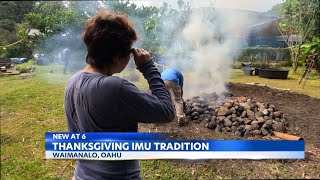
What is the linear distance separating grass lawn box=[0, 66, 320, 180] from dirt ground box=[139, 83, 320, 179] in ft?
0.09

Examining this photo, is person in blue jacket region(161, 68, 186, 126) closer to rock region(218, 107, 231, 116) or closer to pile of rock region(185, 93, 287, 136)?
pile of rock region(185, 93, 287, 136)

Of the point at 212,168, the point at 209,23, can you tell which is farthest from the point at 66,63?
the point at 209,23

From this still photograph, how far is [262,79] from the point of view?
7758mm

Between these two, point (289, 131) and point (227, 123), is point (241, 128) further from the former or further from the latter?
point (289, 131)

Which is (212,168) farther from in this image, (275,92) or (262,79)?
(262,79)

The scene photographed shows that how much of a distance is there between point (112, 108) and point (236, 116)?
3.20 meters

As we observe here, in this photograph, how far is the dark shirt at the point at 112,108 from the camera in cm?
101

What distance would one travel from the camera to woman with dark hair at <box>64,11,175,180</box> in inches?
40.0

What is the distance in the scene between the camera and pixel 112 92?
1007 mm

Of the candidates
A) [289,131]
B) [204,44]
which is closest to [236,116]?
[289,131]

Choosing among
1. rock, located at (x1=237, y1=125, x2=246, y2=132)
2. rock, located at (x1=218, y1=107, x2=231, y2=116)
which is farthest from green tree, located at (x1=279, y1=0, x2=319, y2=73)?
rock, located at (x1=237, y1=125, x2=246, y2=132)

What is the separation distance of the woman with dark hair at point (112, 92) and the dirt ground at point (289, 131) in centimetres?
74

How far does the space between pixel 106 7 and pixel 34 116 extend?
3.00 feet

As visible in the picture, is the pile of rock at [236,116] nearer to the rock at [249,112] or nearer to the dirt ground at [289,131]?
the rock at [249,112]
